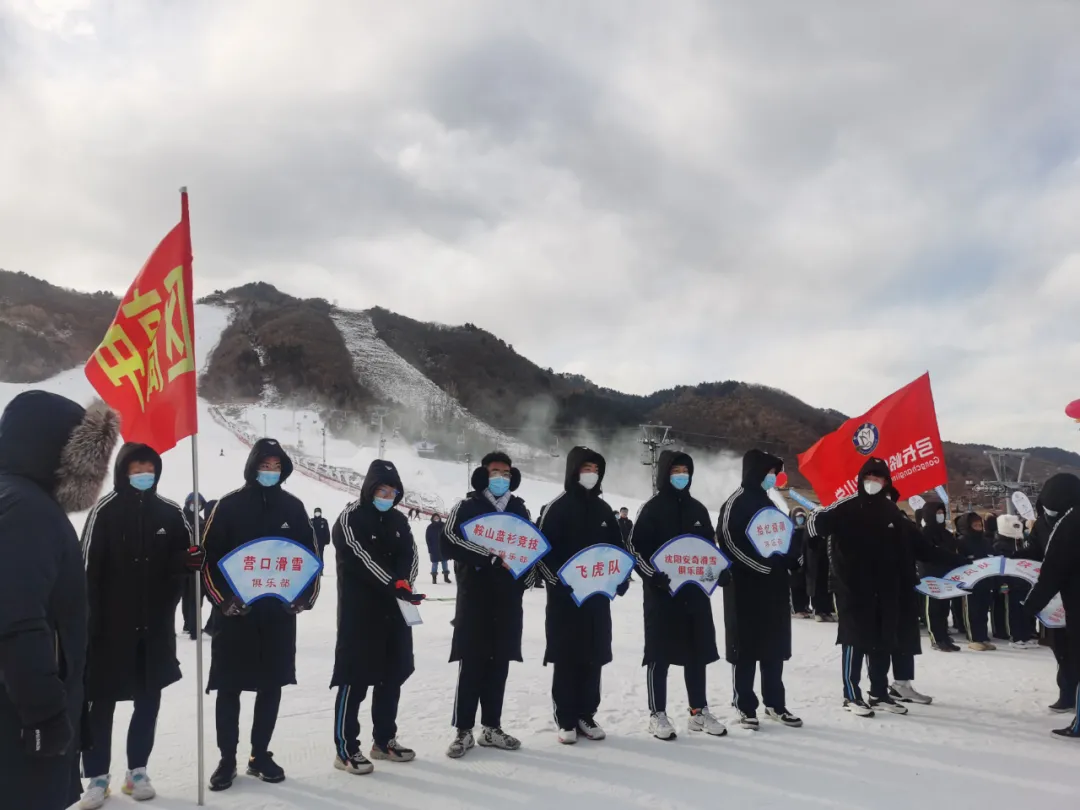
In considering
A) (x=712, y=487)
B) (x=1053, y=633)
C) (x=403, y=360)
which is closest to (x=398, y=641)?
(x=1053, y=633)

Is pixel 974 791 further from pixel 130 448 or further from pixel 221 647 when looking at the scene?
pixel 130 448

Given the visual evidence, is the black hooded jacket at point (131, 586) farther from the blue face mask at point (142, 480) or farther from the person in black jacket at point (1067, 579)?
the person in black jacket at point (1067, 579)

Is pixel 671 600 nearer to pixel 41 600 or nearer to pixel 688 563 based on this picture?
pixel 688 563

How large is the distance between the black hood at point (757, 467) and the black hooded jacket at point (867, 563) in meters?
0.54

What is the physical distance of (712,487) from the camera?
155 ft

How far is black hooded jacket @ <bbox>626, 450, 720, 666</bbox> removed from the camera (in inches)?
201

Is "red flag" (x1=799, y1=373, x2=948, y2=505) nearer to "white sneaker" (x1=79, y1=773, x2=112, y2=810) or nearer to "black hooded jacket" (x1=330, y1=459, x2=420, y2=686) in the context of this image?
"black hooded jacket" (x1=330, y1=459, x2=420, y2=686)

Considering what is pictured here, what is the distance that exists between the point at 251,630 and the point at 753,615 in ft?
10.9

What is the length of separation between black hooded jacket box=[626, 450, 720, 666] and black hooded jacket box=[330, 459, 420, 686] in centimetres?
160

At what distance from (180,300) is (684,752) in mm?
3997

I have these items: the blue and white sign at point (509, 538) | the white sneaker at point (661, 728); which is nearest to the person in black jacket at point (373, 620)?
the blue and white sign at point (509, 538)

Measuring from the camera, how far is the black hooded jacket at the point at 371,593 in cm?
448

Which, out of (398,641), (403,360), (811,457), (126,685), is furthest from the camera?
(403,360)

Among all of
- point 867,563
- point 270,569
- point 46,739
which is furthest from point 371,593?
point 867,563
